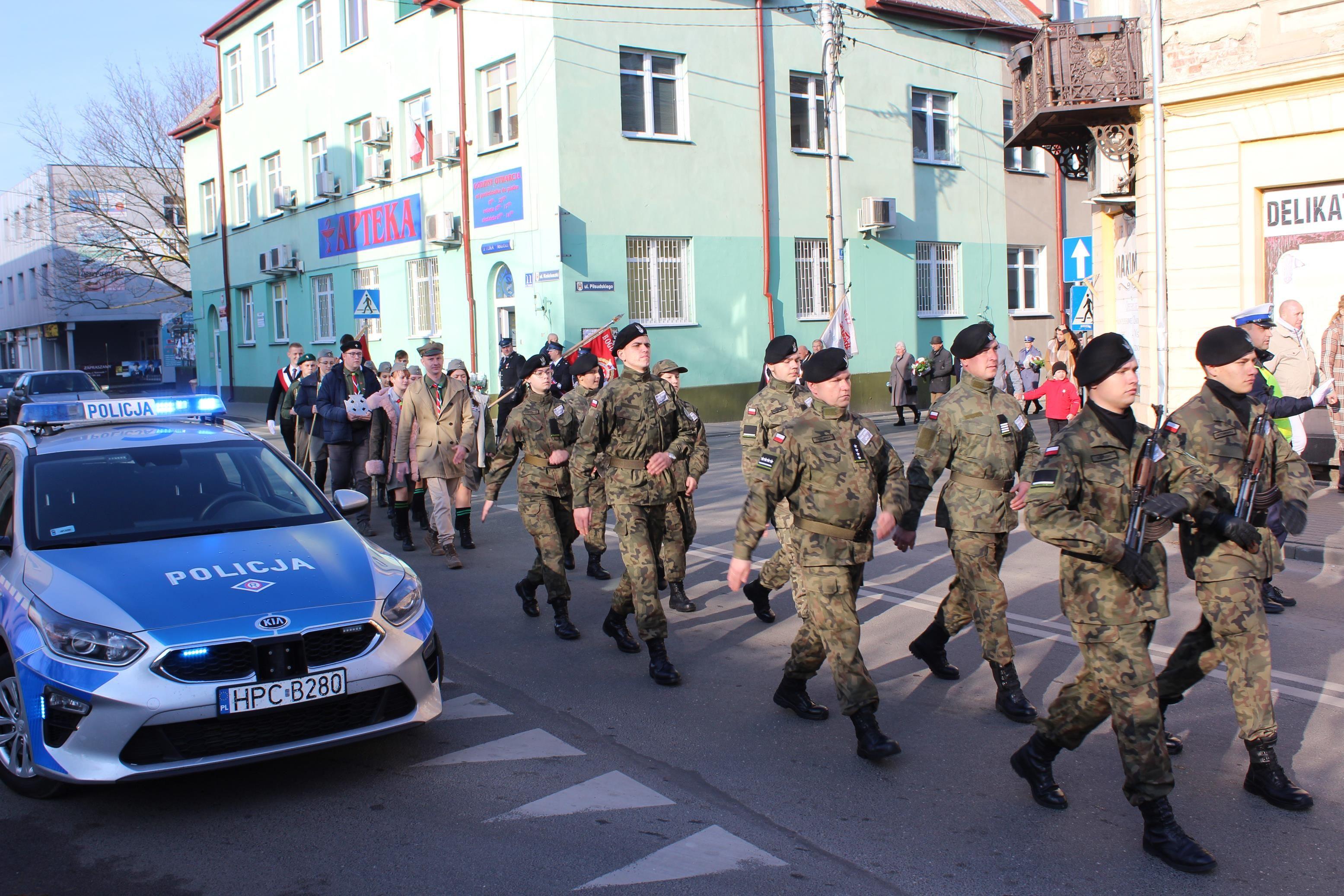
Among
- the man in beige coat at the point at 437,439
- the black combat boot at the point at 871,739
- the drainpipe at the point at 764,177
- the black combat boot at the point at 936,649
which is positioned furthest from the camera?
the drainpipe at the point at 764,177

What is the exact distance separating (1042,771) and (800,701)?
4.60 feet

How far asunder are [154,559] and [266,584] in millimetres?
573

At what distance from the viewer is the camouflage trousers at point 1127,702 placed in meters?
3.96

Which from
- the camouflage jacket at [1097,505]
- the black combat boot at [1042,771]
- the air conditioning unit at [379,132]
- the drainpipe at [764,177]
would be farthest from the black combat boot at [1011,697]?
the air conditioning unit at [379,132]

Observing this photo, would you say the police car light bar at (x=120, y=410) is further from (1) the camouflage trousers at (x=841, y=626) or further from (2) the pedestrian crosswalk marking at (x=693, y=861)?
(2) the pedestrian crosswalk marking at (x=693, y=861)

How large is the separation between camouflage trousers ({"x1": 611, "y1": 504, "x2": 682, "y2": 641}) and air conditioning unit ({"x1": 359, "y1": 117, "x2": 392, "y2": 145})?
21745 mm

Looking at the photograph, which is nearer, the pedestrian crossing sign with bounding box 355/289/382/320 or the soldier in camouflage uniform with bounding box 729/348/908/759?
the soldier in camouflage uniform with bounding box 729/348/908/759

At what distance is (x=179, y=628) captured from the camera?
4.36 m

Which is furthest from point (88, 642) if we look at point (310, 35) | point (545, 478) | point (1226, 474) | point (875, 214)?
point (310, 35)

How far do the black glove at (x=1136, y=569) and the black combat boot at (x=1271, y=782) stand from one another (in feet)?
Answer: 3.20

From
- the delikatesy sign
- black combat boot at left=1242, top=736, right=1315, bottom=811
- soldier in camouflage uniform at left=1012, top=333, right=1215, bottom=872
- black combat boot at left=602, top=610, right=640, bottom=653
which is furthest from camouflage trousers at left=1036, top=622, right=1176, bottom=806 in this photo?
the delikatesy sign

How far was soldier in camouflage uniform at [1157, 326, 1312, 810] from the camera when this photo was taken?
14.4ft

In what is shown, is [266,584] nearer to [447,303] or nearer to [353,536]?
[353,536]

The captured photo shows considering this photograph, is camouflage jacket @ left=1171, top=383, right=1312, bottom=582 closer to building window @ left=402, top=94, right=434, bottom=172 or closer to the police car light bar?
the police car light bar
